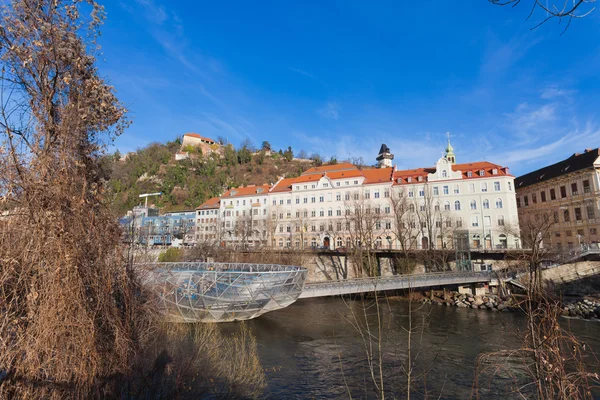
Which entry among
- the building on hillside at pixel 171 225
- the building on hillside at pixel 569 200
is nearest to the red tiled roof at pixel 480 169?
the building on hillside at pixel 569 200

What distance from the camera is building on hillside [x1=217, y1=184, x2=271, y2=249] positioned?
57.6 m

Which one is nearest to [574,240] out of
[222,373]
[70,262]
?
[222,373]

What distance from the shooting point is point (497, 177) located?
148 feet

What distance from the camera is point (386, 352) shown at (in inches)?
554

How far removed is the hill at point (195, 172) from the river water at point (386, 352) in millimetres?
73400

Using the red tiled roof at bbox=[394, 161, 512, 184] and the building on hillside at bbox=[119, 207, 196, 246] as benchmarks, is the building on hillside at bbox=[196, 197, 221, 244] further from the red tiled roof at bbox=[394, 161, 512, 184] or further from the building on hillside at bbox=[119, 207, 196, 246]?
the red tiled roof at bbox=[394, 161, 512, 184]

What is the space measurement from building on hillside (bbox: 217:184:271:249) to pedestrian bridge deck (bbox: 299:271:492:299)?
31.9 m

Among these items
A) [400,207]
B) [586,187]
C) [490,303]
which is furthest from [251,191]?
[586,187]

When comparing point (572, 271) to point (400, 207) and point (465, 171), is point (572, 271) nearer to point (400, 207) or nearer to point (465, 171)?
point (400, 207)

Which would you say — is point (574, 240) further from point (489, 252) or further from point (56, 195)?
point (56, 195)

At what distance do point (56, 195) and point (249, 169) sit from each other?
107929mm

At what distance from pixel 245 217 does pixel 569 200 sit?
4963cm

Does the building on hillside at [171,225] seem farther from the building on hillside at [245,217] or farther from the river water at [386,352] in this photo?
the river water at [386,352]

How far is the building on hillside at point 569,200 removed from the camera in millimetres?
36681
